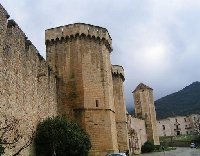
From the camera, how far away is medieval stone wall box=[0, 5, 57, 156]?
14.6 metres

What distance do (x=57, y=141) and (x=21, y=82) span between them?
3624 millimetres

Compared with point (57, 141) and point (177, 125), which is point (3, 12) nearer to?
point (57, 141)

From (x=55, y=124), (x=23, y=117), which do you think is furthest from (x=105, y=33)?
(x=23, y=117)

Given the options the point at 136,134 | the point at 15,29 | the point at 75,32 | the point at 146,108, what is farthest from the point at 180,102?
the point at 15,29

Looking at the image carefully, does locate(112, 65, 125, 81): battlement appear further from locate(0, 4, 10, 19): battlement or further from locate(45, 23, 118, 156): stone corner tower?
locate(0, 4, 10, 19): battlement

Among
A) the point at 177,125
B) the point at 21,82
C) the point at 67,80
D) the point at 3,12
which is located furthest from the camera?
the point at 177,125

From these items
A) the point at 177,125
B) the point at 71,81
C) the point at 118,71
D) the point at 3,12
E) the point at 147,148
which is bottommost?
the point at 147,148

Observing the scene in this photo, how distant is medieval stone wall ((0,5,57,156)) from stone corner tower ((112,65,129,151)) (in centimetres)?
1175

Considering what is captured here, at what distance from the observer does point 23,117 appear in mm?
16391

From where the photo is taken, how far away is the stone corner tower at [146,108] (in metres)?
Answer: 54.8

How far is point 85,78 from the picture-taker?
23047mm

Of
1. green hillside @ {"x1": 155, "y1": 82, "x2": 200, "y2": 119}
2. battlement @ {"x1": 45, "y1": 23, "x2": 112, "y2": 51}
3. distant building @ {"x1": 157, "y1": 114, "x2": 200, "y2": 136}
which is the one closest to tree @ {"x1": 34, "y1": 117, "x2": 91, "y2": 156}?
battlement @ {"x1": 45, "y1": 23, "x2": 112, "y2": 51}

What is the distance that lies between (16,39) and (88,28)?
879cm

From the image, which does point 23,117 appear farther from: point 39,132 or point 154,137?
point 154,137
